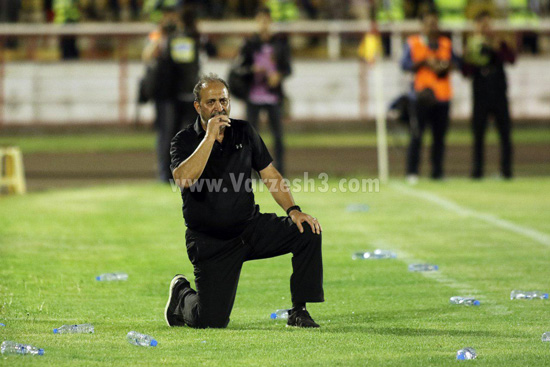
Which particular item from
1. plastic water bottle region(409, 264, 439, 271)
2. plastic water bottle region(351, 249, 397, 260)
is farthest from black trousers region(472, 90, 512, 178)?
plastic water bottle region(409, 264, 439, 271)

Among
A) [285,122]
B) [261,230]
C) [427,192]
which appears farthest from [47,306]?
[285,122]

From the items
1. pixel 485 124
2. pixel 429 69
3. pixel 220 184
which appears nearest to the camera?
pixel 220 184

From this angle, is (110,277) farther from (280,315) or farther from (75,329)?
(75,329)

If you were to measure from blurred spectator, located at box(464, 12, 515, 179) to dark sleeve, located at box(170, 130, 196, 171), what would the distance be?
10057 mm

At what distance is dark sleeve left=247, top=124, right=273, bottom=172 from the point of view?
7.30 meters

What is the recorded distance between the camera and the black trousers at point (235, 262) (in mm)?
7047

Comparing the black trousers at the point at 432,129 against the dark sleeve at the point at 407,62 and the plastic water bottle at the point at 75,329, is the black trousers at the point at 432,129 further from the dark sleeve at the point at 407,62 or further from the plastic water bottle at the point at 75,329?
the plastic water bottle at the point at 75,329

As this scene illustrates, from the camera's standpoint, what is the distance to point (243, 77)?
16578mm

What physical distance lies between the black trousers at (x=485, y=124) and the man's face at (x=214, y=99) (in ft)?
33.7

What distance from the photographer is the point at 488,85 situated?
16812mm

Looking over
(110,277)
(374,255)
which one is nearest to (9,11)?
(374,255)

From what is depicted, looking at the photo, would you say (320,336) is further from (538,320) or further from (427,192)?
(427,192)

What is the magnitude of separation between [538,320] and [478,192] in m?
8.19

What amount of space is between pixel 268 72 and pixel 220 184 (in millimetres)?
9488
